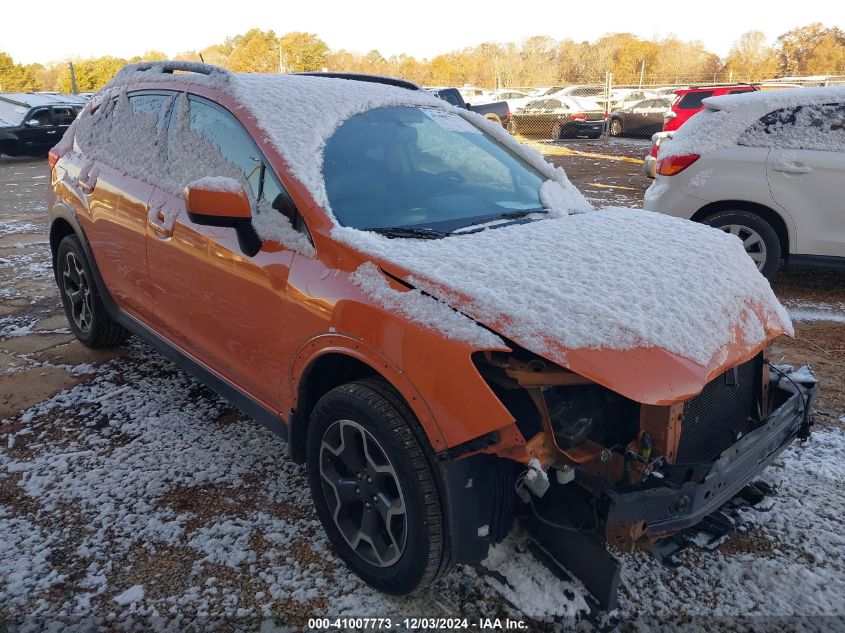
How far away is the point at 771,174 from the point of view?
5.37 meters

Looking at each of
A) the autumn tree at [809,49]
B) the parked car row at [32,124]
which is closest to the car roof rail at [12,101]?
the parked car row at [32,124]

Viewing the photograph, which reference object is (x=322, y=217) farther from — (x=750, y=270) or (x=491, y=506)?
(x=750, y=270)

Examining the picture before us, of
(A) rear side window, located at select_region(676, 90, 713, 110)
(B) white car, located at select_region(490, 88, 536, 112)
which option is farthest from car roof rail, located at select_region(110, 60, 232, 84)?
(B) white car, located at select_region(490, 88, 536, 112)

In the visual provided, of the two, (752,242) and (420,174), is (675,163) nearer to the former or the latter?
(752,242)

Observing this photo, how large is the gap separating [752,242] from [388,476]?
4.65 meters

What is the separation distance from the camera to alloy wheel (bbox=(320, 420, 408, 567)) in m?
2.15

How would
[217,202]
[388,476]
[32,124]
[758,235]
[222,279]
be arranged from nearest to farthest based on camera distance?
[388,476], [217,202], [222,279], [758,235], [32,124]

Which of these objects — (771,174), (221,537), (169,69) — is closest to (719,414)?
(221,537)

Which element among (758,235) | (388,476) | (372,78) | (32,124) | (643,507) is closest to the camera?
(643,507)

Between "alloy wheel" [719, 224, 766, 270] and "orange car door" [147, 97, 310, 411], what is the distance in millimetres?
4415

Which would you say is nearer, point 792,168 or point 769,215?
point 792,168

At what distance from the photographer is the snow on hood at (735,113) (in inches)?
215

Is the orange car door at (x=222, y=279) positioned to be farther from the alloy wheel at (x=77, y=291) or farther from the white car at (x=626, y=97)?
the white car at (x=626, y=97)

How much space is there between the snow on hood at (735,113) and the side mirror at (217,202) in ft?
15.2
